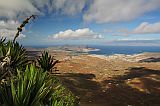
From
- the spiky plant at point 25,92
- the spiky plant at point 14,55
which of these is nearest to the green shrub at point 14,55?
the spiky plant at point 14,55

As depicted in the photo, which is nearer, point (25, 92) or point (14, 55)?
point (25, 92)

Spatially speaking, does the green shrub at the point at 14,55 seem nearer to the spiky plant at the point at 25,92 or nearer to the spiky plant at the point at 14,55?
the spiky plant at the point at 14,55

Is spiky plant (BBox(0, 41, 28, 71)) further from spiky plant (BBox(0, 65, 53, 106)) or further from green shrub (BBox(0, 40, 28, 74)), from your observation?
spiky plant (BBox(0, 65, 53, 106))

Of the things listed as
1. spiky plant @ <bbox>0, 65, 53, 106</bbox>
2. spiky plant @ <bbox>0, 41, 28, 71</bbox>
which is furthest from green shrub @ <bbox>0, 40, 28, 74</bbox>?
spiky plant @ <bbox>0, 65, 53, 106</bbox>

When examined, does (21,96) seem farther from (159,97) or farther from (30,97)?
(159,97)

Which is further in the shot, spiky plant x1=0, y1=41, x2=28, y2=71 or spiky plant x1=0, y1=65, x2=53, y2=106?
spiky plant x1=0, y1=41, x2=28, y2=71

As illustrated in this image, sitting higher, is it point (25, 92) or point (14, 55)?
point (14, 55)

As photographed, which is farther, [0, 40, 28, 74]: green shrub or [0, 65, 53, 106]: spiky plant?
[0, 40, 28, 74]: green shrub

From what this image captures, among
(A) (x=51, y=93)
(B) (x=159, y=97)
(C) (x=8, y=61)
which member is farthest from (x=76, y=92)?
(A) (x=51, y=93)

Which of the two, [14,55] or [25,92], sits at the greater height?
[14,55]

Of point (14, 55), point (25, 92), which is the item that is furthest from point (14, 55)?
point (25, 92)

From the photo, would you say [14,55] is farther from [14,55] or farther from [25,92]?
[25,92]

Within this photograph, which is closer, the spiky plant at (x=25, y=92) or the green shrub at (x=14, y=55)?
the spiky plant at (x=25, y=92)
